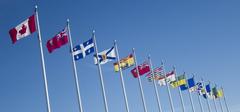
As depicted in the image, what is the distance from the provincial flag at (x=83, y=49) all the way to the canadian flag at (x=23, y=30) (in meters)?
6.23

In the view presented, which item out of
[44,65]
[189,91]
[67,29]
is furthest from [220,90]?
[44,65]

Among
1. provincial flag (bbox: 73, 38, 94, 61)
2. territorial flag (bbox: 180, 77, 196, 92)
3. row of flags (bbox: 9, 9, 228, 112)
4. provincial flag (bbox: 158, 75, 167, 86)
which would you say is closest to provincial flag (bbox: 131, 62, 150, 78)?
row of flags (bbox: 9, 9, 228, 112)

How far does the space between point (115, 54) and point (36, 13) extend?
11.1 meters

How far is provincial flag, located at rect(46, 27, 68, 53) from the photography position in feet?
98.7

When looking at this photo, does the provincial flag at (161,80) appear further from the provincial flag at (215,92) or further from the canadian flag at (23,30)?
the canadian flag at (23,30)

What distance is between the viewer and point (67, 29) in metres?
32.1

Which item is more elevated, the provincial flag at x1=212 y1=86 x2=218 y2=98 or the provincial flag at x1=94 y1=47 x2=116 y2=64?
the provincial flag at x1=94 y1=47 x2=116 y2=64

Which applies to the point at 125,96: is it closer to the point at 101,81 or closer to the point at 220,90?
the point at 101,81

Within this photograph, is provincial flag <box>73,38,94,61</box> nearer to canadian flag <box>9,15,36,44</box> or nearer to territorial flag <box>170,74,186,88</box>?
canadian flag <box>9,15,36,44</box>

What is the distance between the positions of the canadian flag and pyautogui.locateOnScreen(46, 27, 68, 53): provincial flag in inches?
103

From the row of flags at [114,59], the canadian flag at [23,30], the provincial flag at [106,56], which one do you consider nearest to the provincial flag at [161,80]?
the row of flags at [114,59]

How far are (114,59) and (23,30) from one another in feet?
36.8

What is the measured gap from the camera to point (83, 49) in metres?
33.9

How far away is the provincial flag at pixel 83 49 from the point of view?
3347cm
